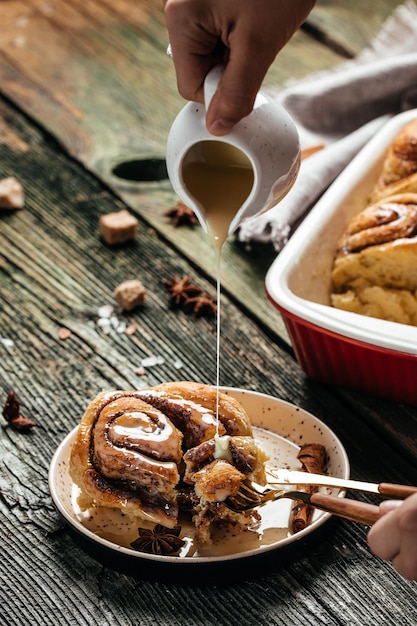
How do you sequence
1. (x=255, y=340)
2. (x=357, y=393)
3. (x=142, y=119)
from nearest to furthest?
(x=357, y=393)
(x=255, y=340)
(x=142, y=119)

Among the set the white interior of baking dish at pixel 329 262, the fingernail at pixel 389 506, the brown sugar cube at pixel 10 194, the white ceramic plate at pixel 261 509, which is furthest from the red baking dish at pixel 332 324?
the brown sugar cube at pixel 10 194

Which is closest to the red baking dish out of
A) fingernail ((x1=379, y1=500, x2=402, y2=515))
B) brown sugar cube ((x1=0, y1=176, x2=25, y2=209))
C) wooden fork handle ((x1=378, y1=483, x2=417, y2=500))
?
wooden fork handle ((x1=378, y1=483, x2=417, y2=500))

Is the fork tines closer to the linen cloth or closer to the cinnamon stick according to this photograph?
the cinnamon stick

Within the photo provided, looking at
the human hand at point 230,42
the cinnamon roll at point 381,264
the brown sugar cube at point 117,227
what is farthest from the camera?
the brown sugar cube at point 117,227

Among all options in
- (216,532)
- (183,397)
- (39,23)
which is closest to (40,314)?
(183,397)

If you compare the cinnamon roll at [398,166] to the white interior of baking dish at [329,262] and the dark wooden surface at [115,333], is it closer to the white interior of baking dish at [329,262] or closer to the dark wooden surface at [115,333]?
the white interior of baking dish at [329,262]

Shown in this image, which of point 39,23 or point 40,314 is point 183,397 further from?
point 39,23

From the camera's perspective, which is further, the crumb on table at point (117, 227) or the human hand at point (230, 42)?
the crumb on table at point (117, 227)
